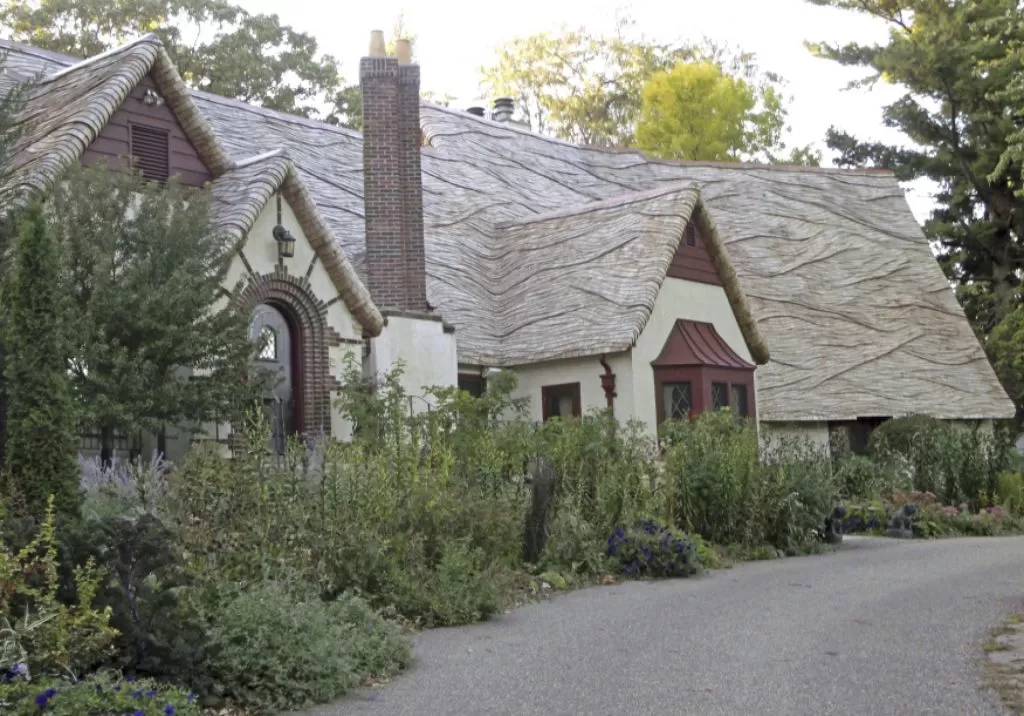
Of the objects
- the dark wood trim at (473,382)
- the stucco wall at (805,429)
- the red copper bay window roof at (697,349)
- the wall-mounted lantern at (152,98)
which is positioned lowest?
the stucco wall at (805,429)

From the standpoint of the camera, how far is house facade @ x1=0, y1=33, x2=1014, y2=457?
16422 millimetres

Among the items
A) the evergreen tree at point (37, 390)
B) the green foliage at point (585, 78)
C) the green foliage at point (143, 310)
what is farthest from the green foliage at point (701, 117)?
the evergreen tree at point (37, 390)

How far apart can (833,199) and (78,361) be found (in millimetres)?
25796

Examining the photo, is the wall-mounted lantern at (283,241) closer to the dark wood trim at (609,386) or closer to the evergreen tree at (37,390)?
the dark wood trim at (609,386)

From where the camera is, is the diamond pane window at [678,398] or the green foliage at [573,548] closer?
the green foliage at [573,548]

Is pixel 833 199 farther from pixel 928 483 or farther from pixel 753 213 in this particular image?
pixel 928 483

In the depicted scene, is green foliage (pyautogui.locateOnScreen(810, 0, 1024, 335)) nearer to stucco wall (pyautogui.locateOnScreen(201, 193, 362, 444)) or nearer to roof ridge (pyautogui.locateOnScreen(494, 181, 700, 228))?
roof ridge (pyautogui.locateOnScreen(494, 181, 700, 228))

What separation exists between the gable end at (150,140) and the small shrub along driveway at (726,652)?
861 centimetres

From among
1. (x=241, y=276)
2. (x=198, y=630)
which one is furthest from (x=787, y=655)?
(x=241, y=276)

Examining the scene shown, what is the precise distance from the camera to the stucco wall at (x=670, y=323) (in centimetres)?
2128

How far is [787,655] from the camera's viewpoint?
798 cm

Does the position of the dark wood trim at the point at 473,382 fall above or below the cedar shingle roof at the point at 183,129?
below

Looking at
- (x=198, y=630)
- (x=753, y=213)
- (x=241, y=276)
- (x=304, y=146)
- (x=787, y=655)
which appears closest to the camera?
(x=198, y=630)

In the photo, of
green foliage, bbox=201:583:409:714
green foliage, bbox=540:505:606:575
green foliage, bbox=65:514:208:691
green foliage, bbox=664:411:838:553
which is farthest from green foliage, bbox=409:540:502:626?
green foliage, bbox=664:411:838:553
